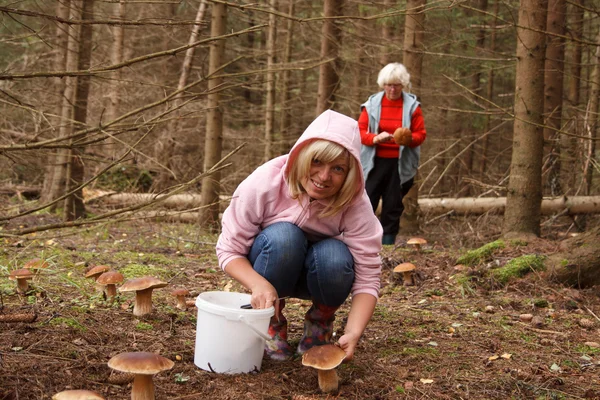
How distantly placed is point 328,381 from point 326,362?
0.70ft

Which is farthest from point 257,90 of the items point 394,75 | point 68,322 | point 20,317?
point 20,317

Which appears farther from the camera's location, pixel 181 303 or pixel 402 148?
pixel 402 148

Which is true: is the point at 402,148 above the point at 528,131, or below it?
below

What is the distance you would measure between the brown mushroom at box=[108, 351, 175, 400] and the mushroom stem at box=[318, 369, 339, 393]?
0.69m

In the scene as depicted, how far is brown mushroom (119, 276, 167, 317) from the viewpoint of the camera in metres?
3.39

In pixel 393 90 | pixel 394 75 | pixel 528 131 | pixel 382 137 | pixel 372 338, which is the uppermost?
pixel 394 75

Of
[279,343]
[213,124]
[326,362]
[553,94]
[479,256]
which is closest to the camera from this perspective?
[326,362]

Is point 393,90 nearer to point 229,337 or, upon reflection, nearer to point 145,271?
point 145,271

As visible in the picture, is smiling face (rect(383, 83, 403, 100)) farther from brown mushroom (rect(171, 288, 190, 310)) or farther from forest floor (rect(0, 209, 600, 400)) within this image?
brown mushroom (rect(171, 288, 190, 310))

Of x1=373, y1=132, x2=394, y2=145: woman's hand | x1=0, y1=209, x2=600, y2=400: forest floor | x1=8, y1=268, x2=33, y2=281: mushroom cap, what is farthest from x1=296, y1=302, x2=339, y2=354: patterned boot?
x1=373, y1=132, x2=394, y2=145: woman's hand

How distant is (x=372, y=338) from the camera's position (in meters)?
3.55

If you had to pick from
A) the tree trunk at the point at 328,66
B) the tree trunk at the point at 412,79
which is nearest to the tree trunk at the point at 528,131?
the tree trunk at the point at 412,79

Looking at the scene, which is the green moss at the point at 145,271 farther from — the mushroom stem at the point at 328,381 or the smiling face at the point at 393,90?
the smiling face at the point at 393,90

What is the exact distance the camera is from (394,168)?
687 cm
